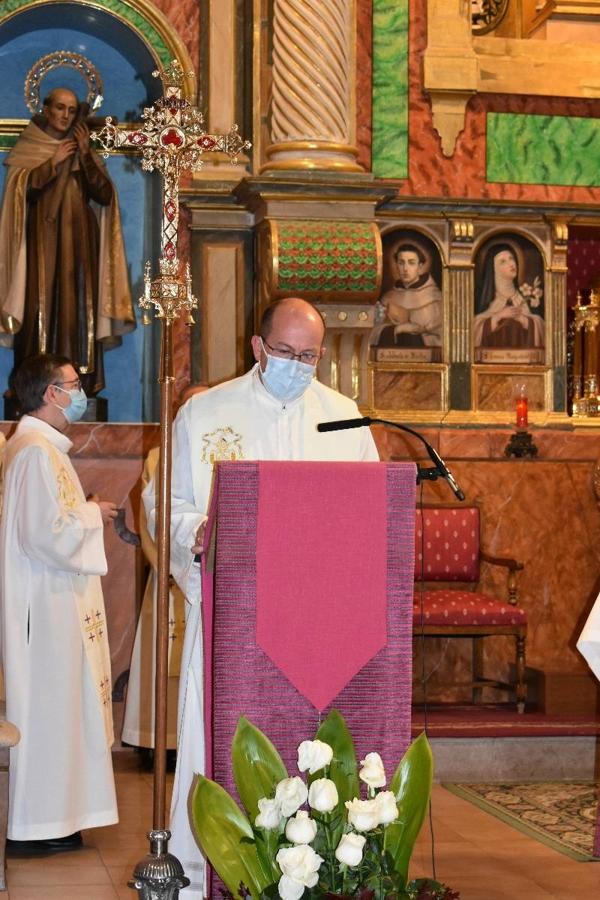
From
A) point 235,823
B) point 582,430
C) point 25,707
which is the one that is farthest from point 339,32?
point 235,823

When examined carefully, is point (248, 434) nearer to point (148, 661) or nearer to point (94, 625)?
point (94, 625)

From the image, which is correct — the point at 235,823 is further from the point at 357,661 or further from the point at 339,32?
the point at 339,32

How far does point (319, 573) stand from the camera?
157 inches

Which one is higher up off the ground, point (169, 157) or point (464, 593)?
point (169, 157)

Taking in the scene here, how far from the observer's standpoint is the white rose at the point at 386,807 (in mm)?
3484

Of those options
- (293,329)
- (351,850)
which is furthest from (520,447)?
(351,850)

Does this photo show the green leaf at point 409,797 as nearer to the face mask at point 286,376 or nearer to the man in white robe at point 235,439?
the man in white robe at point 235,439

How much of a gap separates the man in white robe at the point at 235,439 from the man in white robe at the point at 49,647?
3.84 ft

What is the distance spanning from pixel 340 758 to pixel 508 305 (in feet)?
20.8

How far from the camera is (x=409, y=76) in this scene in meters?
9.69

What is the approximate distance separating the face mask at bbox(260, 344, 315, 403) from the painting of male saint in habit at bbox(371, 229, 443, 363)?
4.85 m

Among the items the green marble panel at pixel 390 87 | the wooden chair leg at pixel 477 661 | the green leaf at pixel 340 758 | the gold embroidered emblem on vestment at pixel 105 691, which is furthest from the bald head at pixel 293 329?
the green marble panel at pixel 390 87

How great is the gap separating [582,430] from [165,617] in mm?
5998

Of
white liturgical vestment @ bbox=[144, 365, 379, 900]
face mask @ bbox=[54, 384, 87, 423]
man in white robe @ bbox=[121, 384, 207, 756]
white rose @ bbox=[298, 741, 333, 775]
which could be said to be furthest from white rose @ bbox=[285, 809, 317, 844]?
man in white robe @ bbox=[121, 384, 207, 756]
